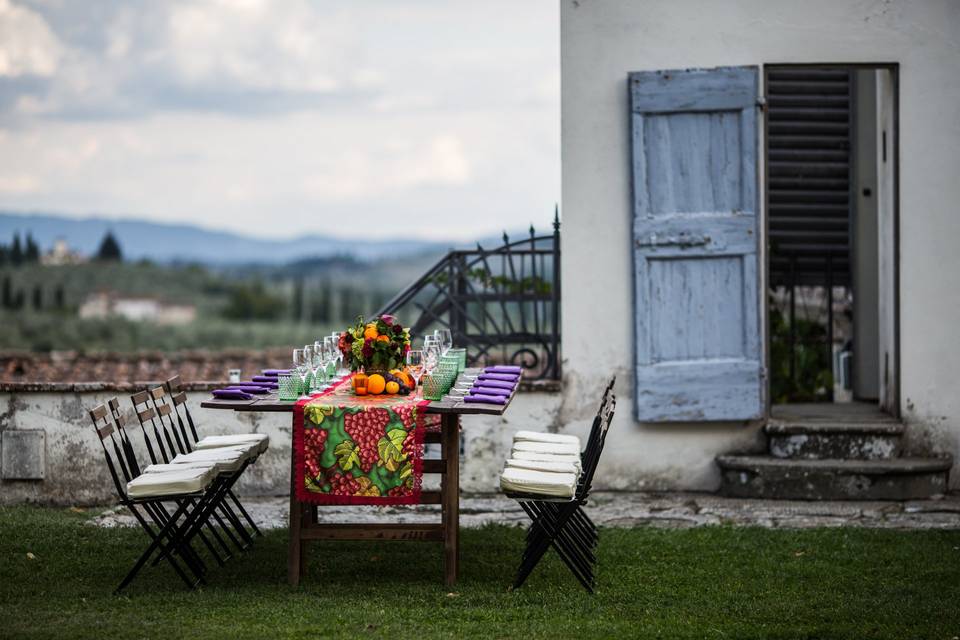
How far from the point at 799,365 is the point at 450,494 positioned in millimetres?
4841

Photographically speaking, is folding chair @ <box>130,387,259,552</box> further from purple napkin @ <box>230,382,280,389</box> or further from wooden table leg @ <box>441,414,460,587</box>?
wooden table leg @ <box>441,414,460,587</box>

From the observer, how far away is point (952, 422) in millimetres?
7785

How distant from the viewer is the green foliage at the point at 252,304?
80.1 ft

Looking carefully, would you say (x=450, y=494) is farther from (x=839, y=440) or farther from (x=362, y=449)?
(x=839, y=440)

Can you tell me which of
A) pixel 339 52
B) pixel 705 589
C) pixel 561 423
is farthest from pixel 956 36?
pixel 339 52

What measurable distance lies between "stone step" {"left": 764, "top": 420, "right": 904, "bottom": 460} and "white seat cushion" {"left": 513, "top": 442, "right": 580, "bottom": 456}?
6.17ft

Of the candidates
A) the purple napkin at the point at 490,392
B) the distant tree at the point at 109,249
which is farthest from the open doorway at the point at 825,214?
the distant tree at the point at 109,249

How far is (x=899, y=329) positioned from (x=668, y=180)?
1.76 meters

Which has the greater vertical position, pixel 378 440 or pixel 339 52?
pixel 339 52

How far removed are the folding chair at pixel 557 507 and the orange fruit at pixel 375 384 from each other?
27.6 inches

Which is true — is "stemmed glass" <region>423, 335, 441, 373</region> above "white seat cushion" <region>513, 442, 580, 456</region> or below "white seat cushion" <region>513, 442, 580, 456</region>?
above

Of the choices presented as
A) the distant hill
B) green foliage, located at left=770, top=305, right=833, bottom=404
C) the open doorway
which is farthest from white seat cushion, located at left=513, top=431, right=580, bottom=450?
the distant hill

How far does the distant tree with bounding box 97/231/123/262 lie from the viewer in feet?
84.7

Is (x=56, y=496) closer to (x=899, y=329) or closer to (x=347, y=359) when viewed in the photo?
(x=347, y=359)
